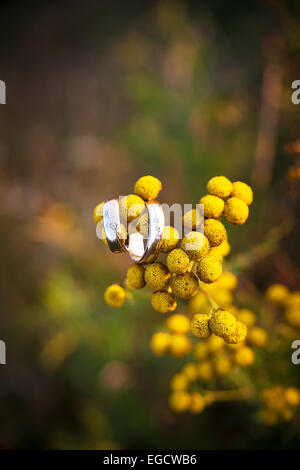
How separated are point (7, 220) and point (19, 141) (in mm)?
912

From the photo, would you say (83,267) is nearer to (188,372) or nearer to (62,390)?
(62,390)

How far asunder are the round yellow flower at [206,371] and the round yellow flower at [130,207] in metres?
0.61

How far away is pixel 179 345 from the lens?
3.67 feet

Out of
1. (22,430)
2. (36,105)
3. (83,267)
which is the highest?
(36,105)

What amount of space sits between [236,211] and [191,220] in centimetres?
12

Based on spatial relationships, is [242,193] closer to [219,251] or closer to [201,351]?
[219,251]

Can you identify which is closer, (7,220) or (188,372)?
(188,372)

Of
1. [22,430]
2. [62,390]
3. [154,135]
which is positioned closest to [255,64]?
[154,135]

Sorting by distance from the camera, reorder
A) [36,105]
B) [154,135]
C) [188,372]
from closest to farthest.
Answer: [188,372] < [154,135] < [36,105]

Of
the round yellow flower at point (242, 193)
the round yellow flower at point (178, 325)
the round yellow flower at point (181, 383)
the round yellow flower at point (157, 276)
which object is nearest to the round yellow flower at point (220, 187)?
the round yellow flower at point (242, 193)

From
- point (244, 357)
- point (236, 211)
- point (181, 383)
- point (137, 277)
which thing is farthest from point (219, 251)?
point (181, 383)

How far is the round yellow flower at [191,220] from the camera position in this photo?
83cm

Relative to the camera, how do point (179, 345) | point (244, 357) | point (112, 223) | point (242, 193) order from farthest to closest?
point (179, 345) < point (244, 357) < point (242, 193) < point (112, 223)

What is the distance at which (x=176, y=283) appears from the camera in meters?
0.79
